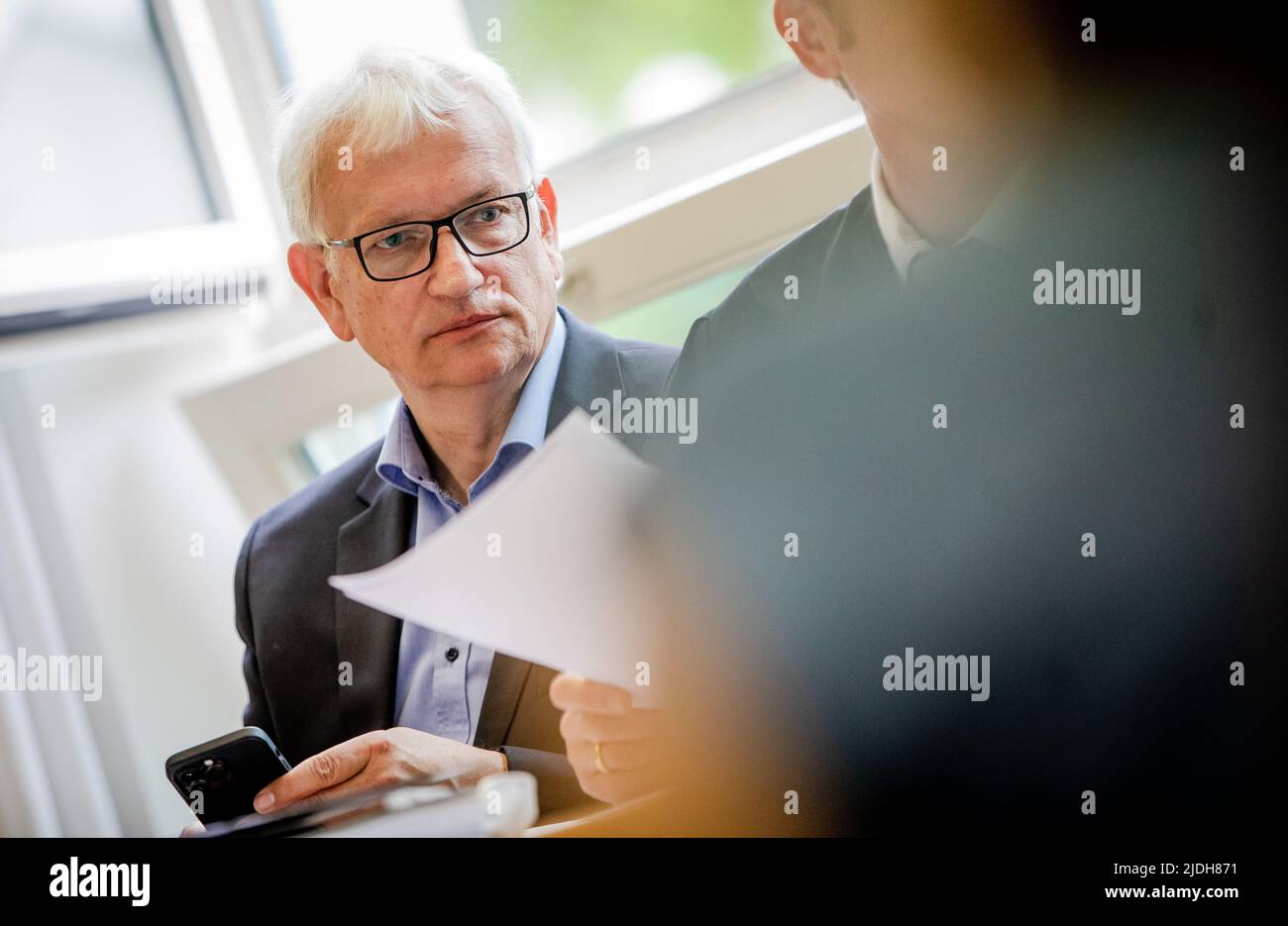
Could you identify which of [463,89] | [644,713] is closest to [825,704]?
[644,713]

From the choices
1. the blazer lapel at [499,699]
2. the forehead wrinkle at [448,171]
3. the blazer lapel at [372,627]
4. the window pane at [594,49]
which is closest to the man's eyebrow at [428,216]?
the forehead wrinkle at [448,171]

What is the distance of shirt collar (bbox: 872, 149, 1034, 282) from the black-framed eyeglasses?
0.34 metres

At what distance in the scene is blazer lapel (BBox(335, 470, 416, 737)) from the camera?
115 cm

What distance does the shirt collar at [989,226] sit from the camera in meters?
1.05

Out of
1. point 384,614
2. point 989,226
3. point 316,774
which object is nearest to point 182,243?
point 384,614

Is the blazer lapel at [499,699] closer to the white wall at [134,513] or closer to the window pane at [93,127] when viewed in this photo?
the white wall at [134,513]

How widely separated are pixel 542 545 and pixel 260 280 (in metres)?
0.73

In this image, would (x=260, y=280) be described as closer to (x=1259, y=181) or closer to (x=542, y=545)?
(x=542, y=545)

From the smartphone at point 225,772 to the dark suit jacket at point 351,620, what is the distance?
0.10m

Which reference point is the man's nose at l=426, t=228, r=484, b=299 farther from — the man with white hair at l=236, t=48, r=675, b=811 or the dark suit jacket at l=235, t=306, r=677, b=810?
the dark suit jacket at l=235, t=306, r=677, b=810

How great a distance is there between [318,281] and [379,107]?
195mm

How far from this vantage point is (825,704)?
1055 mm

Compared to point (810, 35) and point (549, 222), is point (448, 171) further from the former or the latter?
point (810, 35)

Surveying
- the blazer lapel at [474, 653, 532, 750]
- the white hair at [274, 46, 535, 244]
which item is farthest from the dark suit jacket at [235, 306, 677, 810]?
the white hair at [274, 46, 535, 244]
